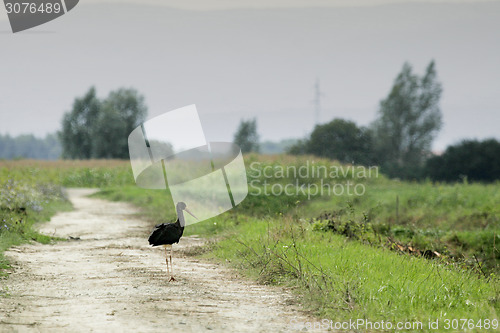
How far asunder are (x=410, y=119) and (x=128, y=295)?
152 ft

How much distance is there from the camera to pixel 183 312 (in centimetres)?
578

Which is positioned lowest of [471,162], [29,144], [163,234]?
[29,144]

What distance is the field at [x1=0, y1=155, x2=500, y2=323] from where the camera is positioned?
620 centimetres

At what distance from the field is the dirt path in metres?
0.56

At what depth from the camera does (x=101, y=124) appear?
62.0 meters

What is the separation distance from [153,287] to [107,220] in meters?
10.4

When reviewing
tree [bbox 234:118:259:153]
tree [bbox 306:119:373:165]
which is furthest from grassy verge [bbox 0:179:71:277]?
tree [bbox 234:118:259:153]

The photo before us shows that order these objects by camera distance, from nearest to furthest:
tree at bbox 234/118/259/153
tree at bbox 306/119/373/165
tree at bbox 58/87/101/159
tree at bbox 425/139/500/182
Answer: tree at bbox 306/119/373/165 < tree at bbox 425/139/500/182 < tree at bbox 234/118/259/153 < tree at bbox 58/87/101/159

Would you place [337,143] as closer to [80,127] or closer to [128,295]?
[128,295]

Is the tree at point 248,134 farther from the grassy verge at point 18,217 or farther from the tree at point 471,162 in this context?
the grassy verge at point 18,217

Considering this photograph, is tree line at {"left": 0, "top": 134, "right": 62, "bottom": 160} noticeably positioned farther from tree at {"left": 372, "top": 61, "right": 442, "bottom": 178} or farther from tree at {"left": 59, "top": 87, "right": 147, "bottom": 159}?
tree at {"left": 372, "top": 61, "right": 442, "bottom": 178}

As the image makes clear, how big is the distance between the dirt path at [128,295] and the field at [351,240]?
56cm

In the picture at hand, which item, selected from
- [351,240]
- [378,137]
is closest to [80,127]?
[378,137]

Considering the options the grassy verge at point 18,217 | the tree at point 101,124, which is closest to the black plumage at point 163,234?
the grassy verge at point 18,217
